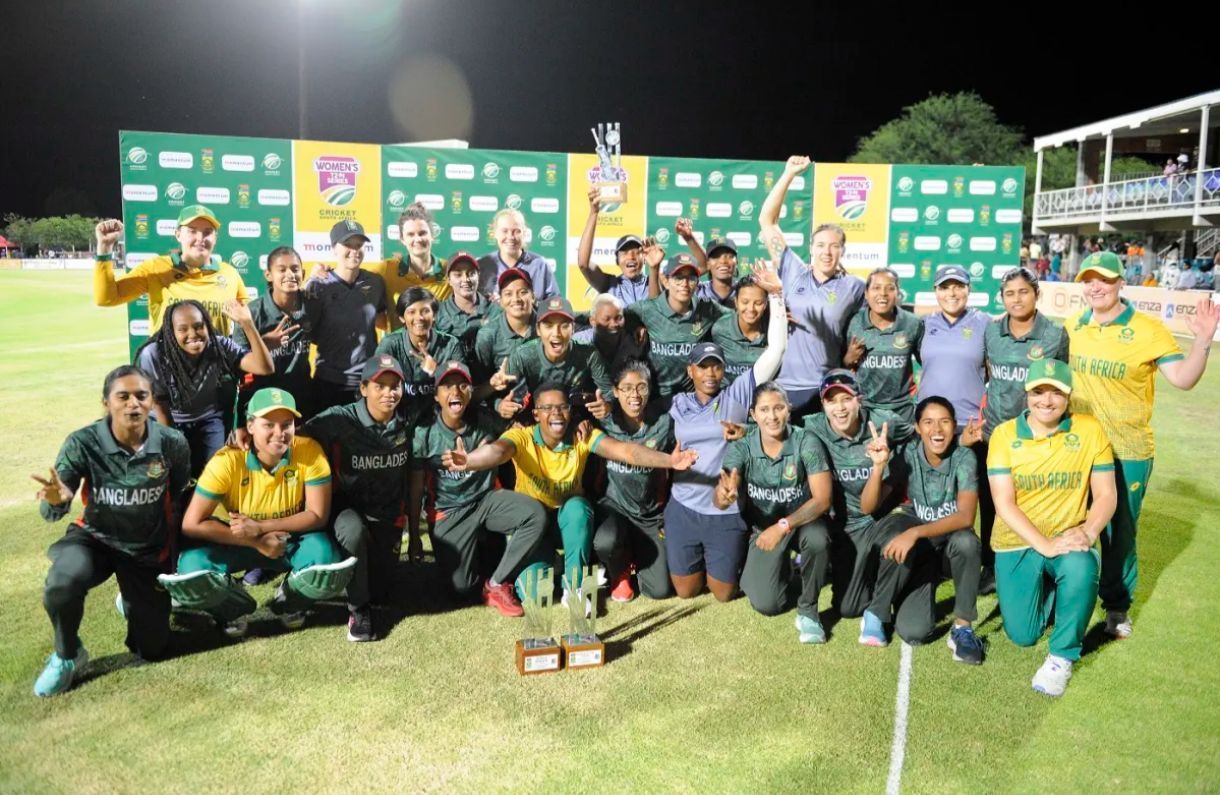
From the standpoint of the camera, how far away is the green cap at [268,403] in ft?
17.1

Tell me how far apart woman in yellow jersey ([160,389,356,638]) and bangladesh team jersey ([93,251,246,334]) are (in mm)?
1662

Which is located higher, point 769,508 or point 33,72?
point 33,72

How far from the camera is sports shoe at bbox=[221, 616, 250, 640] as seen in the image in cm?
542

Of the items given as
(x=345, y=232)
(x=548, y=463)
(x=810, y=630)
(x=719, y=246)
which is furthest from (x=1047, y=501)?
(x=345, y=232)

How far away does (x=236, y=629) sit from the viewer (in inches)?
214

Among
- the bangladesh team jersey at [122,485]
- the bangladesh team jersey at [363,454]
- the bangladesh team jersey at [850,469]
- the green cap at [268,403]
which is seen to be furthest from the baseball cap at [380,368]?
the bangladesh team jersey at [850,469]

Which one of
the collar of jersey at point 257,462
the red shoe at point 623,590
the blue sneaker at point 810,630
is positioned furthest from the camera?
the red shoe at point 623,590

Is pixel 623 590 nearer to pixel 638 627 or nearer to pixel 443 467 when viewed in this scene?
pixel 638 627

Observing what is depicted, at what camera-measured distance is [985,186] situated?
1266 centimetres

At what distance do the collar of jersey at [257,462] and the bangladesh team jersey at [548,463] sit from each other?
1.38 metres

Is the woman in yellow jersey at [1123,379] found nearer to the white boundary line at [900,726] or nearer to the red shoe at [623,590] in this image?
the white boundary line at [900,726]

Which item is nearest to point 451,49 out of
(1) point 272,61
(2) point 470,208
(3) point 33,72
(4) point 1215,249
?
(1) point 272,61

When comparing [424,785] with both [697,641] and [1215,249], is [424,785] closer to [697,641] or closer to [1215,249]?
[697,641]

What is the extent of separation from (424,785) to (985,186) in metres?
11.3
